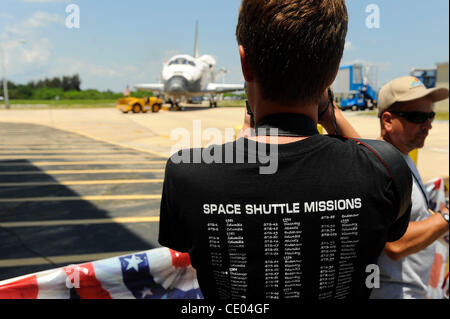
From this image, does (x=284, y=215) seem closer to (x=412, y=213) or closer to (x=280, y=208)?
(x=280, y=208)

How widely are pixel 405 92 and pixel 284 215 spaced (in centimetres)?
158

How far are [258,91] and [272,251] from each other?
482mm

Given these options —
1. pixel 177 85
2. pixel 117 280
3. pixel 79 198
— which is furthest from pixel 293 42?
pixel 177 85

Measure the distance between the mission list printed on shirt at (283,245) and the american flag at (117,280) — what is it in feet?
4.68

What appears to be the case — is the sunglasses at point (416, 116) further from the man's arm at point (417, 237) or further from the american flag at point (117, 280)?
the american flag at point (117, 280)

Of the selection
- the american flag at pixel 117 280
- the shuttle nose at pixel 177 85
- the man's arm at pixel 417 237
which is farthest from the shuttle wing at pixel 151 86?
the man's arm at pixel 417 237

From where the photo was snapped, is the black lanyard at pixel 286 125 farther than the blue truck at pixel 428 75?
No

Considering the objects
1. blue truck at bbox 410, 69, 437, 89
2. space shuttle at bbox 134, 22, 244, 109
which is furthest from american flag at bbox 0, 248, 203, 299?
blue truck at bbox 410, 69, 437, 89

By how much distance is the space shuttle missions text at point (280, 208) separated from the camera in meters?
1.00

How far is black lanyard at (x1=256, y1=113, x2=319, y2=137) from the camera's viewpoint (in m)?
1.04

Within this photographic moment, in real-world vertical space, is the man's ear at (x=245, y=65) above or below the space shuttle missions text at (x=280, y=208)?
above

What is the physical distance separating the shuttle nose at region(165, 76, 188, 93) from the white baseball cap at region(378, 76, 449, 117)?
27.8m

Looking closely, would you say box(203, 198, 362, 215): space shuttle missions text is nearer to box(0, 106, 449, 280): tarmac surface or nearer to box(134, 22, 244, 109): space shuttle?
box(0, 106, 449, 280): tarmac surface
